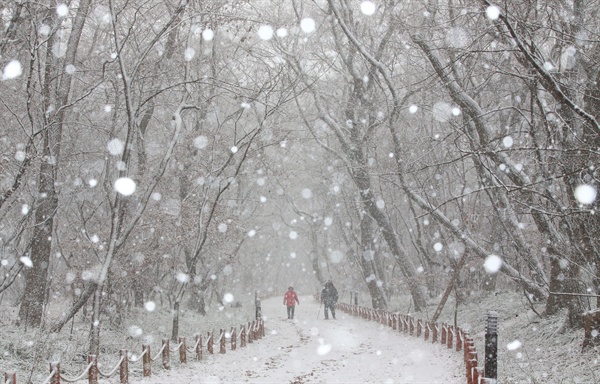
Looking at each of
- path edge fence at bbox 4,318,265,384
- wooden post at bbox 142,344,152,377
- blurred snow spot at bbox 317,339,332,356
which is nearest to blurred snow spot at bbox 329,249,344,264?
path edge fence at bbox 4,318,265,384

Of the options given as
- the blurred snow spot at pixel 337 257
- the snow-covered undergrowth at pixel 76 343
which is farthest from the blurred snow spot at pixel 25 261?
the blurred snow spot at pixel 337 257

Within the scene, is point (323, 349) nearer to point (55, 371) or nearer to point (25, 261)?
point (25, 261)

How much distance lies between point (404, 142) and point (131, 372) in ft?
48.9

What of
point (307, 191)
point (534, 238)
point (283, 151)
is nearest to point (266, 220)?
point (307, 191)

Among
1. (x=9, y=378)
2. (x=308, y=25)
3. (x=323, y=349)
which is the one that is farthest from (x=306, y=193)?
(x=9, y=378)

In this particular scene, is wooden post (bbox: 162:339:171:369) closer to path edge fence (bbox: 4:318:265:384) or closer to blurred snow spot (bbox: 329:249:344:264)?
path edge fence (bbox: 4:318:265:384)

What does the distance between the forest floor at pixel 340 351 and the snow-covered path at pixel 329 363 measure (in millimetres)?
23

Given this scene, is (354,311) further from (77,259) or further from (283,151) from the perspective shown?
(77,259)

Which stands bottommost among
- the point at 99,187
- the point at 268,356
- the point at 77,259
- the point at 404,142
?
the point at 268,356

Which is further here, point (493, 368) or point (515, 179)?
point (515, 179)

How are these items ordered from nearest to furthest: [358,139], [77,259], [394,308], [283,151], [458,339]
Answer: [458,339], [77,259], [358,139], [394,308], [283,151]

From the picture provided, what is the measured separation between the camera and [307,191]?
1469 inches

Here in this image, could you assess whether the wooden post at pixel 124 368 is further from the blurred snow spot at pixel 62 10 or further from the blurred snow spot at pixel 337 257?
the blurred snow spot at pixel 337 257

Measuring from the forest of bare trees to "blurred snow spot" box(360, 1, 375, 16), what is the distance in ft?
0.31
